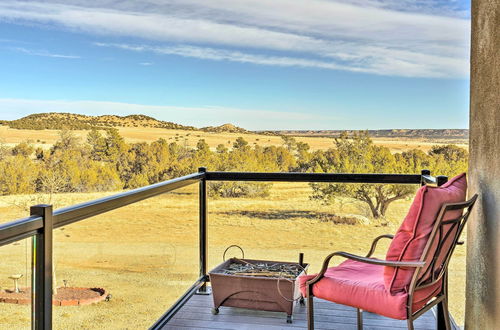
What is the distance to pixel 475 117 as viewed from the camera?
104 inches

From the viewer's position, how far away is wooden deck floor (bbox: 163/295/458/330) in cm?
337

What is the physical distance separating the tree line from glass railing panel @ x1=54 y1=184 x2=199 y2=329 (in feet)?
7.17

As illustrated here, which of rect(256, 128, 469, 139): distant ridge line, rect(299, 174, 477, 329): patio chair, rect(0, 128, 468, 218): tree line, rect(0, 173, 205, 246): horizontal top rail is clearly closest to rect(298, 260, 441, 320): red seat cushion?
rect(299, 174, 477, 329): patio chair

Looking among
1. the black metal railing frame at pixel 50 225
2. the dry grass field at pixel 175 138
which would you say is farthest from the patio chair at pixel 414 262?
the dry grass field at pixel 175 138

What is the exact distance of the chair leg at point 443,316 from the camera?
9.10 ft

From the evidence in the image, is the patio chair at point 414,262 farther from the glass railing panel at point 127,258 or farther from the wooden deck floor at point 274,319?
the glass railing panel at point 127,258

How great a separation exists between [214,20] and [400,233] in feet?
54.0

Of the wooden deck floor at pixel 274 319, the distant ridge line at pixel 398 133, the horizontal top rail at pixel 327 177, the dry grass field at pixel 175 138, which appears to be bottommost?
the wooden deck floor at pixel 274 319

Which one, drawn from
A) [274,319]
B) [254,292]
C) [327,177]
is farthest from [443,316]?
[327,177]

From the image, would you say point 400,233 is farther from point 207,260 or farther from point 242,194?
point 242,194

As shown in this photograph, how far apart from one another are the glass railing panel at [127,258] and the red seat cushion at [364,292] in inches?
131

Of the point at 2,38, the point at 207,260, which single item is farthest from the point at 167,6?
the point at 207,260

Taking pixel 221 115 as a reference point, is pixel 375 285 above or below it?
below

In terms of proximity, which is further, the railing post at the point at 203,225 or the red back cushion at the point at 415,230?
the railing post at the point at 203,225
